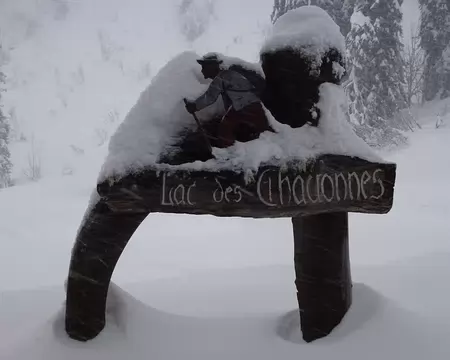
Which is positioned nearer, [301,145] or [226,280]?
[301,145]

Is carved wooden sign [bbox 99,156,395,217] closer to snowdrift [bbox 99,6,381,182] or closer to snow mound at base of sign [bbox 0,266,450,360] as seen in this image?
snowdrift [bbox 99,6,381,182]

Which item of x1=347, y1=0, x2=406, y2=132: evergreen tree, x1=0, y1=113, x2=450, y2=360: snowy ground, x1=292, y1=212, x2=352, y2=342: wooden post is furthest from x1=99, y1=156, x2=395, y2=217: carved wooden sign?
x1=347, y1=0, x2=406, y2=132: evergreen tree

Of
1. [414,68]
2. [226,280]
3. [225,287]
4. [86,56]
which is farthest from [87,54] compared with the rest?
[225,287]

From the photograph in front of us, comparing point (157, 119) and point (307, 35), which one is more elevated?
point (307, 35)

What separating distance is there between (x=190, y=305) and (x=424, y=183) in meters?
9.20

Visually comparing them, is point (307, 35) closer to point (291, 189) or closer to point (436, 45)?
point (291, 189)

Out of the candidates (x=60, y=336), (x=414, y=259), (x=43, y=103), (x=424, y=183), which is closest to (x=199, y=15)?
(x=43, y=103)

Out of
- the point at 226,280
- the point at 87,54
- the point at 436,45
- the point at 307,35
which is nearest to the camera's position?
the point at 307,35

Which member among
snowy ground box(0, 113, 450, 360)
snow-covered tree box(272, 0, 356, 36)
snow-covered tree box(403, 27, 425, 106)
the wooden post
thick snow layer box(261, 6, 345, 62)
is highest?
snow-covered tree box(272, 0, 356, 36)

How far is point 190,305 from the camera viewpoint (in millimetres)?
4121

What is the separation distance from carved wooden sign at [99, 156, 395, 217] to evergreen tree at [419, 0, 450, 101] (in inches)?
650

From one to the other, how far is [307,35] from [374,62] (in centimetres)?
1210

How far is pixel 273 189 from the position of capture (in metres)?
2.41

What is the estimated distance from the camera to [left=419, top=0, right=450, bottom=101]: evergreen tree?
53.2 ft
